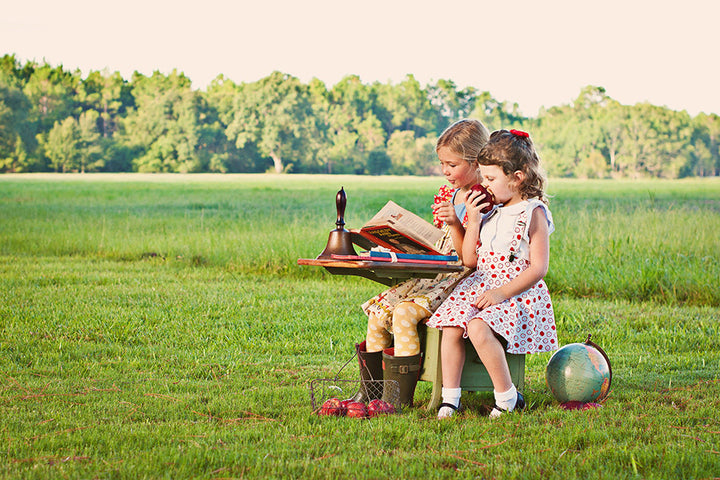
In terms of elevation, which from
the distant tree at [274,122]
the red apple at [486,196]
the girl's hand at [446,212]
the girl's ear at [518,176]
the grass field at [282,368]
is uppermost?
Answer: the distant tree at [274,122]

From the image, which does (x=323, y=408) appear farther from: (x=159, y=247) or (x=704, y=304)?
(x=159, y=247)

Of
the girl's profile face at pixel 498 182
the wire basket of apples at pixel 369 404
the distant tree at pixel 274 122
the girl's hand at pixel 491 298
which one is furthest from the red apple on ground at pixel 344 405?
the distant tree at pixel 274 122

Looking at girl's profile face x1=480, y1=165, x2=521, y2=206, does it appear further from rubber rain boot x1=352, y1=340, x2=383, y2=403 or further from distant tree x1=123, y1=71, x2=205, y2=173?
distant tree x1=123, y1=71, x2=205, y2=173

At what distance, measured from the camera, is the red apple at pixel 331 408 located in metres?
4.88

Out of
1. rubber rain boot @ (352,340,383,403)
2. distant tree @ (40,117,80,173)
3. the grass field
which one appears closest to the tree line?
distant tree @ (40,117,80,173)

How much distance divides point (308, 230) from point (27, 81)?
6337 centimetres

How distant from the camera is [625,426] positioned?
4566 mm

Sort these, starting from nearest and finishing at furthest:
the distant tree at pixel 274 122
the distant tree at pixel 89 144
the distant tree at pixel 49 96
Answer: the distant tree at pixel 49 96 → the distant tree at pixel 89 144 → the distant tree at pixel 274 122

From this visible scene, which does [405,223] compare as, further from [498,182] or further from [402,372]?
[402,372]

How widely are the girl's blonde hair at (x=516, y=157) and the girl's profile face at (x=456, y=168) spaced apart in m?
0.22

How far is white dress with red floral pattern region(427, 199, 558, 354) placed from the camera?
4660 mm

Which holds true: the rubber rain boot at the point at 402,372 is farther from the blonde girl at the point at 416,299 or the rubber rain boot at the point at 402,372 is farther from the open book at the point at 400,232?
the open book at the point at 400,232

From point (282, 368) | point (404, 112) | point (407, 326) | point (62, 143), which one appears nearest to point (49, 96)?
point (62, 143)

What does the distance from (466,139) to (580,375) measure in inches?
62.9
